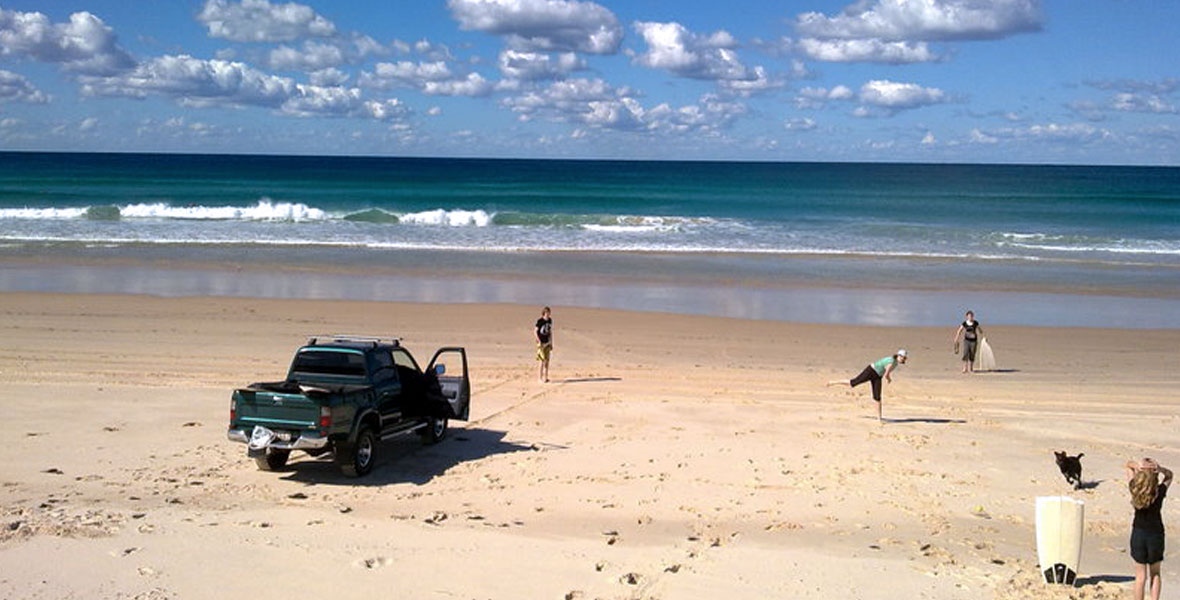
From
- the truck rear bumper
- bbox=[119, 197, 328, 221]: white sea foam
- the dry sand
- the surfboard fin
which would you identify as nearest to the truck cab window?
the dry sand

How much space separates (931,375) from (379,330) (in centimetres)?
1152

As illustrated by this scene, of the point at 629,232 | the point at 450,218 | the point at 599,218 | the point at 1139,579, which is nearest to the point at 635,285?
the point at 629,232

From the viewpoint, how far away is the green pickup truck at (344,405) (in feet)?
40.2

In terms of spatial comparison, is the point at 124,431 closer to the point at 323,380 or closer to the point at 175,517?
the point at 323,380

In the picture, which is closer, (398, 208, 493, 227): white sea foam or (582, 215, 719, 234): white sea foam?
(582, 215, 719, 234): white sea foam

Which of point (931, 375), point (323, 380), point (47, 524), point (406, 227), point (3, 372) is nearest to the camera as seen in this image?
point (47, 524)

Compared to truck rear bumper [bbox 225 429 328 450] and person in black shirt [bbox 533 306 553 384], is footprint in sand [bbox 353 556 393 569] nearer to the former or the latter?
truck rear bumper [bbox 225 429 328 450]

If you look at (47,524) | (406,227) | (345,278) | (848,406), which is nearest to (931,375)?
(848,406)

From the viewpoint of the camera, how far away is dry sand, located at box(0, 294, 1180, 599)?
952 centimetres

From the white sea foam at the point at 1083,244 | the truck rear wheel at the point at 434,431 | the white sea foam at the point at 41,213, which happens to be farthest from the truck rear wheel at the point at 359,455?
the white sea foam at the point at 41,213

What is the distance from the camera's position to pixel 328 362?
13.7m

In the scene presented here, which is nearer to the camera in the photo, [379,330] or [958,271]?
[379,330]

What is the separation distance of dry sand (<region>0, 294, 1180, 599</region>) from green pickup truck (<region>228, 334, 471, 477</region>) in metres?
0.39

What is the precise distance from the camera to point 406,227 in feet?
186
